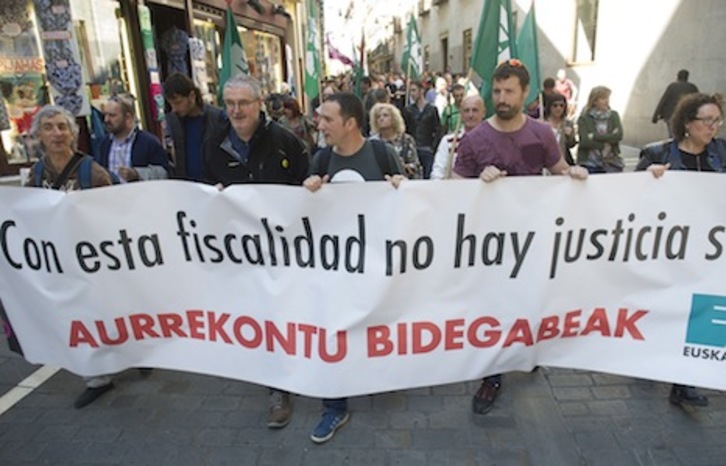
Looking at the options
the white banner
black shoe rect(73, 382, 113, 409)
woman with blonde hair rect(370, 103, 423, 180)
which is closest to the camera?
the white banner

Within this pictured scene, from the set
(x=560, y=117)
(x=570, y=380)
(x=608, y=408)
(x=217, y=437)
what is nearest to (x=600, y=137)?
(x=560, y=117)

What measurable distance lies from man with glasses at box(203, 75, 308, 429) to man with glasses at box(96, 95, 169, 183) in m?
0.99

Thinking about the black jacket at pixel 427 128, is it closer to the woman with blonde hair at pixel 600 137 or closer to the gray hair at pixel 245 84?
the woman with blonde hair at pixel 600 137

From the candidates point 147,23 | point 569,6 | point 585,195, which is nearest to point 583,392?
point 585,195

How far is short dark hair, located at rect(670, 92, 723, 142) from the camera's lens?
9.64ft

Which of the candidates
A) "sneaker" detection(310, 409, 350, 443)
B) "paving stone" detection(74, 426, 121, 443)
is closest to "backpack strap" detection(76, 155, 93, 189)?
"paving stone" detection(74, 426, 121, 443)

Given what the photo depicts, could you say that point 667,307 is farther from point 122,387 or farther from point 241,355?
point 122,387

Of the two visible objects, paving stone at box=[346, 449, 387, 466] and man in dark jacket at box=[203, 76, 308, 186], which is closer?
paving stone at box=[346, 449, 387, 466]

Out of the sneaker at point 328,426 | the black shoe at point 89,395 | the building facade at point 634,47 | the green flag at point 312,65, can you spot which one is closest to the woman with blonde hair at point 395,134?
the sneaker at point 328,426

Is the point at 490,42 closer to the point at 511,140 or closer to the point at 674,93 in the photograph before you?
the point at 511,140

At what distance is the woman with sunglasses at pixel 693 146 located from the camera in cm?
291

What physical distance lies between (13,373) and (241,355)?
2.02 m

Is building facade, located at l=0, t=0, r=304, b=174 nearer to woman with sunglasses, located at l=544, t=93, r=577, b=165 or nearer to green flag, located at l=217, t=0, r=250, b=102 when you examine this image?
green flag, located at l=217, t=0, r=250, b=102

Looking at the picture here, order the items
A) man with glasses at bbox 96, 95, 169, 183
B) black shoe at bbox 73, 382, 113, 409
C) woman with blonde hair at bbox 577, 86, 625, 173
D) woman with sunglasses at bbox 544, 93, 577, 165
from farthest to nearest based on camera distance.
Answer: woman with sunglasses at bbox 544, 93, 577, 165 → woman with blonde hair at bbox 577, 86, 625, 173 → man with glasses at bbox 96, 95, 169, 183 → black shoe at bbox 73, 382, 113, 409
